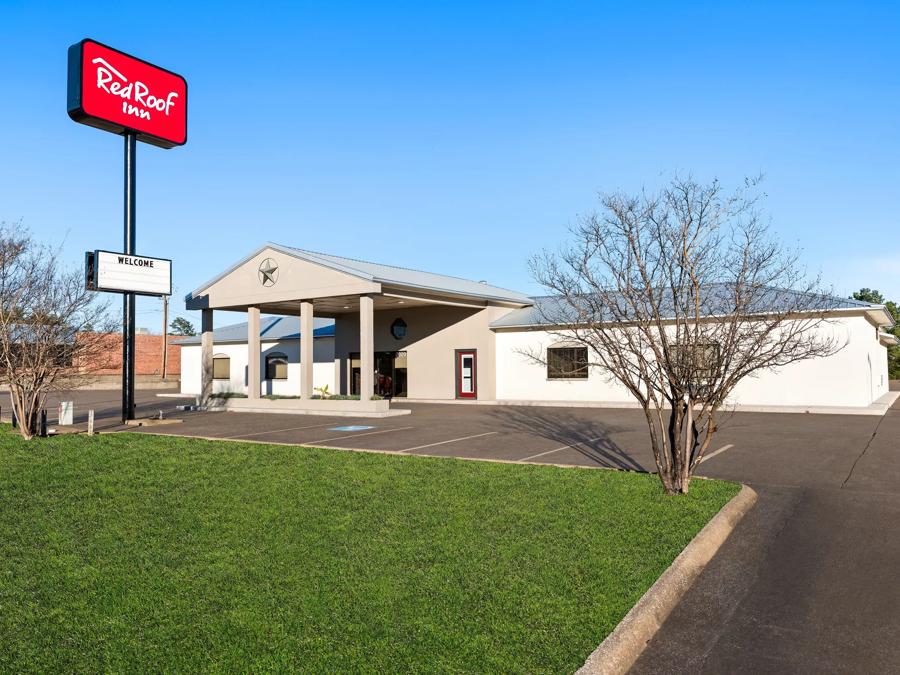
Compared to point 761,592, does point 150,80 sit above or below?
above

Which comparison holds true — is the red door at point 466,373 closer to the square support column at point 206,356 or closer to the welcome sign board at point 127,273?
the square support column at point 206,356

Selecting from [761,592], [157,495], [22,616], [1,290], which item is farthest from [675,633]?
[1,290]

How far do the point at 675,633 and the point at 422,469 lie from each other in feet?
18.5

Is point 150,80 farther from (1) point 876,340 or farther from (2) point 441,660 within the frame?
(1) point 876,340

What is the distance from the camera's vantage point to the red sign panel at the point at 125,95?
60.0ft

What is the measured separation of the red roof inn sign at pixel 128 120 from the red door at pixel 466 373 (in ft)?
41.4

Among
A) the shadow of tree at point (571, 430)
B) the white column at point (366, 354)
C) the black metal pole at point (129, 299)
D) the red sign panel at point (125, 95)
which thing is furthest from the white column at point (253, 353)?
the shadow of tree at point (571, 430)

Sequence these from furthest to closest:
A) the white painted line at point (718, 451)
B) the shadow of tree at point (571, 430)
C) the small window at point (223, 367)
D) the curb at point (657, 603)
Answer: the small window at point (223, 367) < the shadow of tree at point (571, 430) < the white painted line at point (718, 451) < the curb at point (657, 603)

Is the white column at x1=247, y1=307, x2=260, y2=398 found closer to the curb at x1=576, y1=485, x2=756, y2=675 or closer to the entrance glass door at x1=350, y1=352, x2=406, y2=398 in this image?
the entrance glass door at x1=350, y1=352, x2=406, y2=398

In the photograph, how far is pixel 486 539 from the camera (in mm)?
6387

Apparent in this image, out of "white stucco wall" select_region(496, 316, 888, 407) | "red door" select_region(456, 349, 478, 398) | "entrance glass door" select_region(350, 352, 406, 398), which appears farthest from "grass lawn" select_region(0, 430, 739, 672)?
"entrance glass door" select_region(350, 352, 406, 398)

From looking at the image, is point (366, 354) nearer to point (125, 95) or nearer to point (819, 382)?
point (125, 95)

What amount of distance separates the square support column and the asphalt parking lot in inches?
333

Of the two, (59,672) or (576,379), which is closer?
(59,672)
